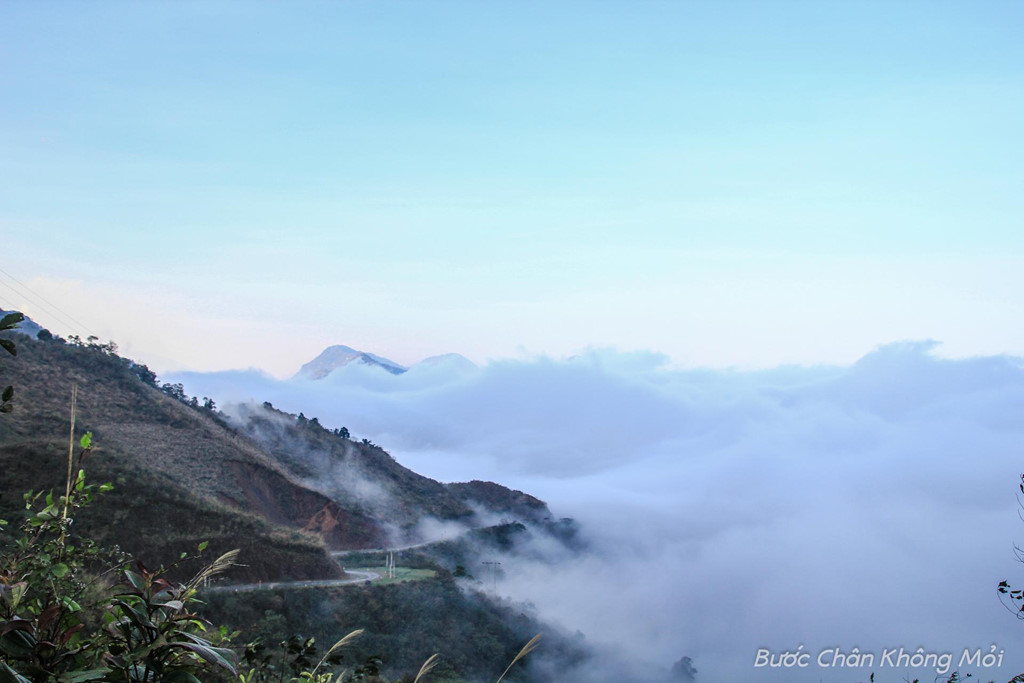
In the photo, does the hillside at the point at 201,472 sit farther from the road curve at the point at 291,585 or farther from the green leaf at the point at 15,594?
the green leaf at the point at 15,594

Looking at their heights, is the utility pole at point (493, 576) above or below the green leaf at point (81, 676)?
below

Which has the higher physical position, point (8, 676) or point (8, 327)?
point (8, 327)

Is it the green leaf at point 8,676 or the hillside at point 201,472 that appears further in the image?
the hillside at point 201,472

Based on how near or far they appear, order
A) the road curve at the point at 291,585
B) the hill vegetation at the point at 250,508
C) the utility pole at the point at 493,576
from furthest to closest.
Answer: the utility pole at the point at 493,576, the road curve at the point at 291,585, the hill vegetation at the point at 250,508

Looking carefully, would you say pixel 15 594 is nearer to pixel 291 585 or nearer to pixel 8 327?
pixel 8 327

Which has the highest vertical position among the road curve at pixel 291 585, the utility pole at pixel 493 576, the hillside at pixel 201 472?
the hillside at pixel 201 472

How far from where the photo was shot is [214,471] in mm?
45938

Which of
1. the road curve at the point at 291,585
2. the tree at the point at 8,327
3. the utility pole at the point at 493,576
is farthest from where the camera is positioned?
the utility pole at the point at 493,576

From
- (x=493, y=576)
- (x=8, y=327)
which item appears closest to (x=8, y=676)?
(x=8, y=327)

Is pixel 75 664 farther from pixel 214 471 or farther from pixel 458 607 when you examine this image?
pixel 214 471

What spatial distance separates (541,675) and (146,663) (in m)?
38.3

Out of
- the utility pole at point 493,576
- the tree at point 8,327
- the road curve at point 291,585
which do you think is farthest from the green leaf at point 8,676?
the utility pole at point 493,576

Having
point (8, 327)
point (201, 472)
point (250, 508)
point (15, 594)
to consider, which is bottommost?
point (250, 508)

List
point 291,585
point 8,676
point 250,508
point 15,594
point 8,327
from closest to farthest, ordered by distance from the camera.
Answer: point 8,676 → point 15,594 → point 8,327 → point 291,585 → point 250,508
